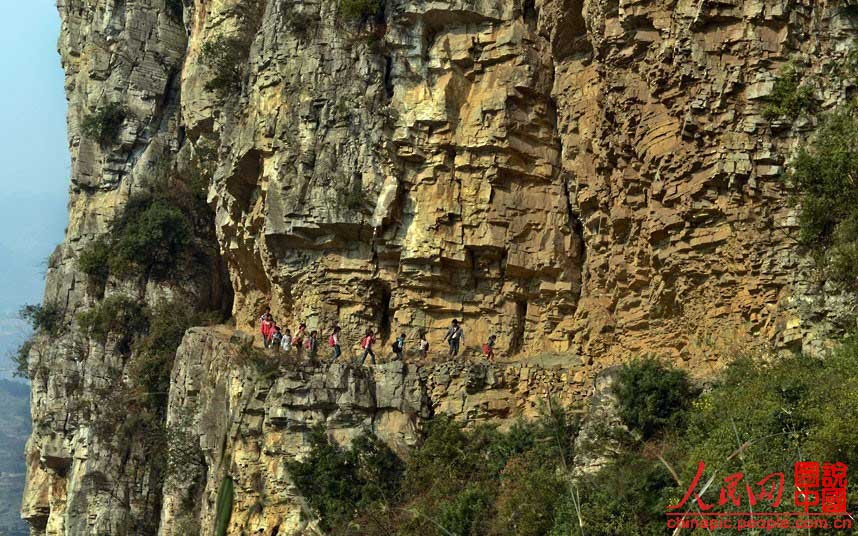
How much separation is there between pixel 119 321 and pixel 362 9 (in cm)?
1215

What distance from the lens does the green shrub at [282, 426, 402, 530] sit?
61.5 feet

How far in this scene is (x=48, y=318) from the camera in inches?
1237

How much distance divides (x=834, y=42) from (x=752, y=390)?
5378 millimetres

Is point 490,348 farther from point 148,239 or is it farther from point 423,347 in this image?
point 148,239

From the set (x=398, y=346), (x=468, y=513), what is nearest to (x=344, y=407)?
(x=398, y=346)

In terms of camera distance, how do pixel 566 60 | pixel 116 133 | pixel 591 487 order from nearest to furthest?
pixel 591 487
pixel 566 60
pixel 116 133

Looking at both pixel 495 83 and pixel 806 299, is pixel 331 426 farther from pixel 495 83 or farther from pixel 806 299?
pixel 806 299

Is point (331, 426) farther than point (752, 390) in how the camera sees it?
Yes

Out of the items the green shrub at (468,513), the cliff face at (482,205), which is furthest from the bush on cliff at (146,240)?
the green shrub at (468,513)

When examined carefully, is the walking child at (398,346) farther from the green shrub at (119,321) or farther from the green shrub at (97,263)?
the green shrub at (97,263)

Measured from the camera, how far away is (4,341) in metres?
154

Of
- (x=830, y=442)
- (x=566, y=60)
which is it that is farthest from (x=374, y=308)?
(x=830, y=442)

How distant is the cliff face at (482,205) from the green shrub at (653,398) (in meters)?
0.68

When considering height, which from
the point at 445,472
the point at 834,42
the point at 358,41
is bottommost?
the point at 445,472
